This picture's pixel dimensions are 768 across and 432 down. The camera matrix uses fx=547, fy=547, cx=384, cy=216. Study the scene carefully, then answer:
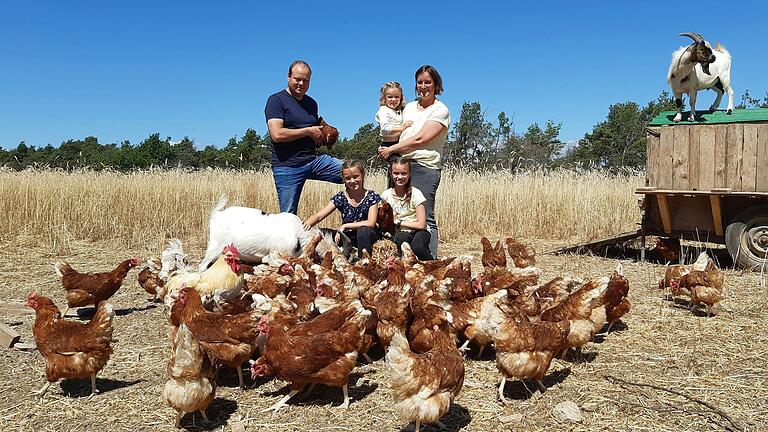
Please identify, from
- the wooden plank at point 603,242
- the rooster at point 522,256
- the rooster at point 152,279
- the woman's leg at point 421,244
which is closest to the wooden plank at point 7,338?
the rooster at point 152,279

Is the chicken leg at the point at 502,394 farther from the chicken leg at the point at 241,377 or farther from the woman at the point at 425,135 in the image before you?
the woman at the point at 425,135

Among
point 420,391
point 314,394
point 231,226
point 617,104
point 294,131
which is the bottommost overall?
point 314,394

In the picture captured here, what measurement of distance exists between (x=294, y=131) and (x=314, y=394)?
323 cm

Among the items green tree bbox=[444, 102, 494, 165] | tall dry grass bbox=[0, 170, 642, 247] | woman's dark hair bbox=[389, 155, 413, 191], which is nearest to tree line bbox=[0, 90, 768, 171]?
green tree bbox=[444, 102, 494, 165]

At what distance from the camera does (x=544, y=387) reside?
3.78 m

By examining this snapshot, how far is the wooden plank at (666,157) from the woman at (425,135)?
3591mm

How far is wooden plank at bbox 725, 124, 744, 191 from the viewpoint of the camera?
7.12 metres

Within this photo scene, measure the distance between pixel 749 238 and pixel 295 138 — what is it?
20.0ft

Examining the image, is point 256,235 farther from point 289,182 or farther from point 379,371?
point 379,371

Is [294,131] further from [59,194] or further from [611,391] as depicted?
[59,194]

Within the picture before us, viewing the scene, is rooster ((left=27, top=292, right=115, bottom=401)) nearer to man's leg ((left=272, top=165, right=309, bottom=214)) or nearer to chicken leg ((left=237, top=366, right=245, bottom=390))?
chicken leg ((left=237, top=366, right=245, bottom=390))

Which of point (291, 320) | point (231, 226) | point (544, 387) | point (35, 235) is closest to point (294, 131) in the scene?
point (231, 226)

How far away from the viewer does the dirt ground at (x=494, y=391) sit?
3.32 m

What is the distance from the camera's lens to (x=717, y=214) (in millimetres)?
7465
